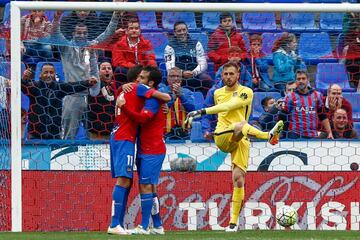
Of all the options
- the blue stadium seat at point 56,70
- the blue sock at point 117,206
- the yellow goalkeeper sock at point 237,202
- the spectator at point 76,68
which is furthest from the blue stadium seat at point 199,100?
the blue sock at point 117,206

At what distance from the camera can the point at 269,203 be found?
11297 millimetres

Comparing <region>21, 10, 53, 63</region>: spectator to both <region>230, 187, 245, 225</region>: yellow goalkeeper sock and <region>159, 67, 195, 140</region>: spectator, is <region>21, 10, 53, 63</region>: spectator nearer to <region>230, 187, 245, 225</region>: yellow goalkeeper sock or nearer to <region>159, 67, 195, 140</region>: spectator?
<region>159, 67, 195, 140</region>: spectator

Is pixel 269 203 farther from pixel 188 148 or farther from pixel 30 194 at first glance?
pixel 30 194

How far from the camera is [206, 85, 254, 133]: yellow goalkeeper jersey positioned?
33.9ft

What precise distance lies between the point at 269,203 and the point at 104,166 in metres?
1.88

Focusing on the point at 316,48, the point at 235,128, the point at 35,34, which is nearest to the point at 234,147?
the point at 235,128

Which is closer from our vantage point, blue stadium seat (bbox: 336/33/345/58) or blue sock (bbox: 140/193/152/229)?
blue sock (bbox: 140/193/152/229)

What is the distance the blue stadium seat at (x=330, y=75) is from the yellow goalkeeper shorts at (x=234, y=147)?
1.76 m

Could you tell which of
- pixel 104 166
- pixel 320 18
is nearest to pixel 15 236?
pixel 104 166

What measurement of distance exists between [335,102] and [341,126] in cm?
29

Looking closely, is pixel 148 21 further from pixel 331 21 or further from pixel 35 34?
pixel 331 21

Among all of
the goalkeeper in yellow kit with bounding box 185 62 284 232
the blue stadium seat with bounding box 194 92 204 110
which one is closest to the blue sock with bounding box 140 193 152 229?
the goalkeeper in yellow kit with bounding box 185 62 284 232

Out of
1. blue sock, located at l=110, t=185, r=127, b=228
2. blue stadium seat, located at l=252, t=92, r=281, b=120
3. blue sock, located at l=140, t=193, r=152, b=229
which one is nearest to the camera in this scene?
blue sock, located at l=110, t=185, r=127, b=228

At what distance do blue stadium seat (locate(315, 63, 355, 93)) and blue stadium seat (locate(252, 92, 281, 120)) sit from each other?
0.55m
